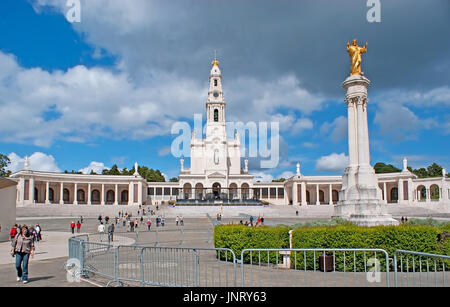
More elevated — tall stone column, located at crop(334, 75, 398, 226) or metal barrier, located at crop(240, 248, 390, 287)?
tall stone column, located at crop(334, 75, 398, 226)

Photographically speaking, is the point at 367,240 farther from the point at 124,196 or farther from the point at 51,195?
the point at 124,196

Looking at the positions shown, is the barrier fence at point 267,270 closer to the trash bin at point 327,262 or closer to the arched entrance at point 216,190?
the trash bin at point 327,262

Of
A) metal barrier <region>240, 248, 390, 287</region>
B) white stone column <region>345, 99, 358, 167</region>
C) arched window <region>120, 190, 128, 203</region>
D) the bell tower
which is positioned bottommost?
metal barrier <region>240, 248, 390, 287</region>

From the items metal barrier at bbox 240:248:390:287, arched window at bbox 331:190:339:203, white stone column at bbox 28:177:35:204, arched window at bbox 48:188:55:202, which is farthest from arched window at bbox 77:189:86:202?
metal barrier at bbox 240:248:390:287

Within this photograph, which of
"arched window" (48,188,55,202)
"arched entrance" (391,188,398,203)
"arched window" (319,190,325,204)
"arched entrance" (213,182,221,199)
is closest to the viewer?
"arched window" (48,188,55,202)

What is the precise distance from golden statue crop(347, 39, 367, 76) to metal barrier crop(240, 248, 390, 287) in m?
12.1

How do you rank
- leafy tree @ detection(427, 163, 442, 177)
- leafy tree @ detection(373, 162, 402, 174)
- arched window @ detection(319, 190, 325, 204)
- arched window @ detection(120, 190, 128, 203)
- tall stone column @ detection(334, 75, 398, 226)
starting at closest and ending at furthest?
tall stone column @ detection(334, 75, 398, 226)
arched window @ detection(120, 190, 128, 203)
arched window @ detection(319, 190, 325, 204)
leafy tree @ detection(427, 163, 442, 177)
leafy tree @ detection(373, 162, 402, 174)

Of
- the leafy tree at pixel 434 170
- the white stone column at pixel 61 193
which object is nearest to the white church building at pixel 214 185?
the white stone column at pixel 61 193

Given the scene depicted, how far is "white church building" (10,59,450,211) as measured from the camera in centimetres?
7094

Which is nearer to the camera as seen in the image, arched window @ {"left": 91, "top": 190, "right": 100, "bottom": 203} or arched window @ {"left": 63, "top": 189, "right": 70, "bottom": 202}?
arched window @ {"left": 63, "top": 189, "right": 70, "bottom": 202}

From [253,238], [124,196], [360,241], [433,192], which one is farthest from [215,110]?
[360,241]

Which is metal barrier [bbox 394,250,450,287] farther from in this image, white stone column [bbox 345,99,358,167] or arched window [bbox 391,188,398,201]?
arched window [bbox 391,188,398,201]

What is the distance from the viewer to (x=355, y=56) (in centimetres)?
2089

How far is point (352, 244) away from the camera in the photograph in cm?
1229
